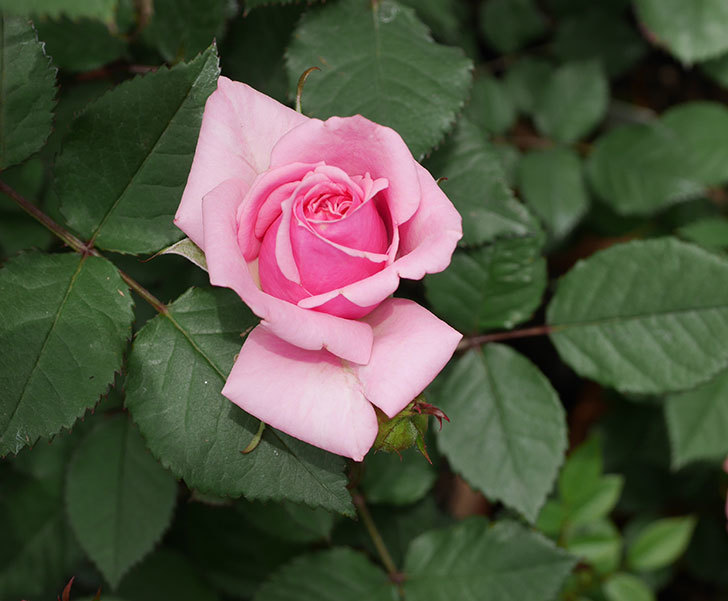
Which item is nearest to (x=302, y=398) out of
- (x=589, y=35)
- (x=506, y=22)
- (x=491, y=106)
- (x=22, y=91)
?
(x=22, y=91)

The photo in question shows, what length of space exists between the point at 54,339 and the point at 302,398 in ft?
1.22

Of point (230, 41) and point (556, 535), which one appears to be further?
point (556, 535)

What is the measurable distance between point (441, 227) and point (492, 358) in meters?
0.70

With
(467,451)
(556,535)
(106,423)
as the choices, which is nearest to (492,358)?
(467,451)

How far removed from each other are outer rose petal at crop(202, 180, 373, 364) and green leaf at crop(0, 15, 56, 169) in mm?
359

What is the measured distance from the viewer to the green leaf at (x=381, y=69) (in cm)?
111

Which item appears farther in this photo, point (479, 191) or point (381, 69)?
point (479, 191)

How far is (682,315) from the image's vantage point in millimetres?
1352

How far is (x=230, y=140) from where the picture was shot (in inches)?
33.1

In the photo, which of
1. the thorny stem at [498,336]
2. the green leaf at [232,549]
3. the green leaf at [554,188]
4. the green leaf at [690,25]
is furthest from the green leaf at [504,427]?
the green leaf at [690,25]

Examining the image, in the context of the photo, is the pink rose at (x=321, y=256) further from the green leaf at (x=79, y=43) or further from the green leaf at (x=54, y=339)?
the green leaf at (x=79, y=43)

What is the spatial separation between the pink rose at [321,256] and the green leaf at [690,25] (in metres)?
1.44

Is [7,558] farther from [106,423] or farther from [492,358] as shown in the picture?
[492,358]

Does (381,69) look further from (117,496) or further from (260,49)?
(117,496)
